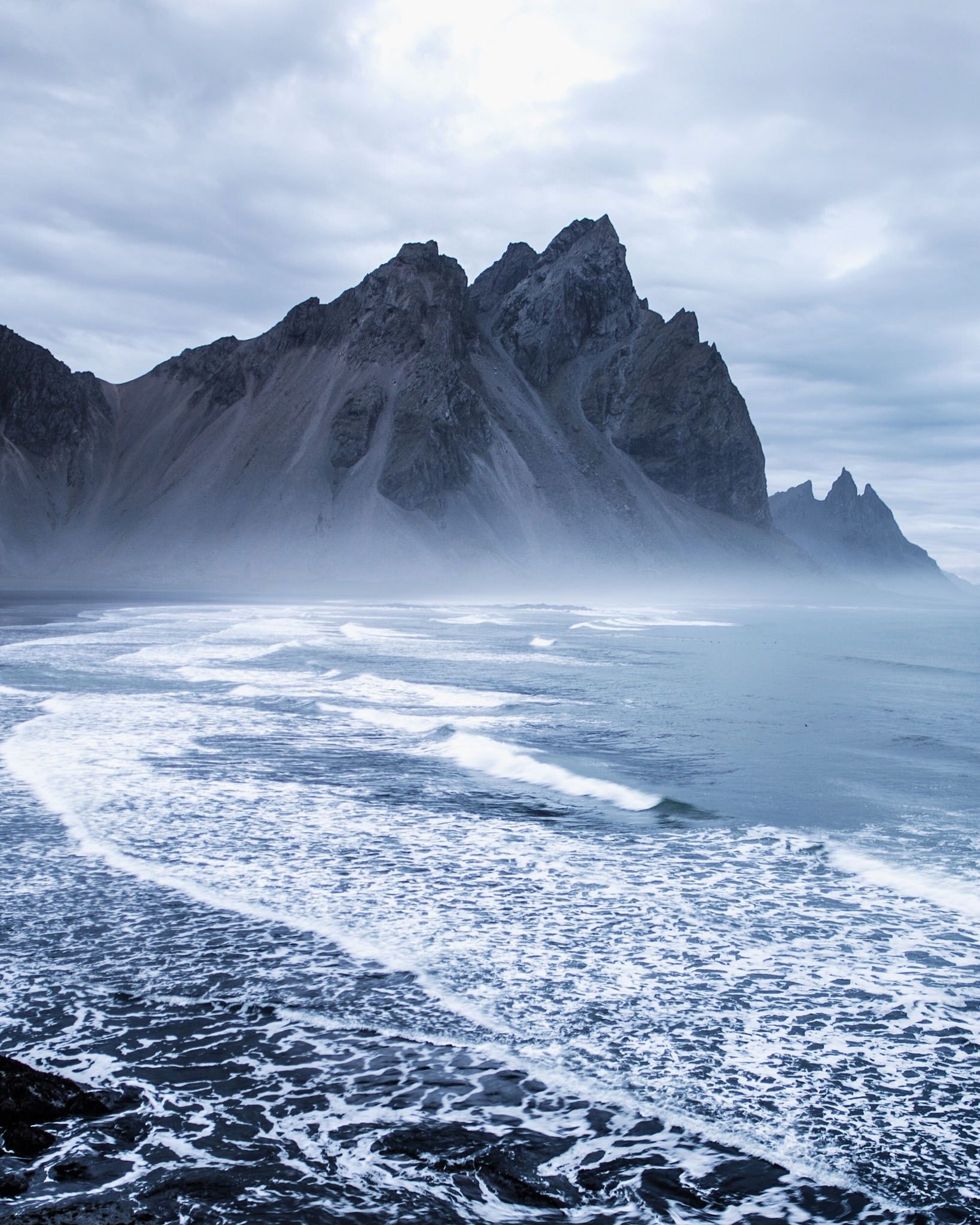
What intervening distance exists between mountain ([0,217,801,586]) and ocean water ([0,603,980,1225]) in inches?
4796

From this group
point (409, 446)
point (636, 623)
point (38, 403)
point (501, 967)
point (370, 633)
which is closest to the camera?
point (501, 967)

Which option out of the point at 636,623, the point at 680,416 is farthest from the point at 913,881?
the point at 680,416

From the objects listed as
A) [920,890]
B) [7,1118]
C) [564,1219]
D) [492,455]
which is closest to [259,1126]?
[7,1118]

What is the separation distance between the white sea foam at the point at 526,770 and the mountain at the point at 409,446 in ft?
393

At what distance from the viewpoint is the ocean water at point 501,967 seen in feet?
15.2

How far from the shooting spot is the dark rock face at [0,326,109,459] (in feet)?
533

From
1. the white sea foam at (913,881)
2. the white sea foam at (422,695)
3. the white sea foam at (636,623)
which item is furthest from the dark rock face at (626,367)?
the white sea foam at (913,881)

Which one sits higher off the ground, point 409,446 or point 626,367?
point 626,367

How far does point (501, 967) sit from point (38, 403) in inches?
7101

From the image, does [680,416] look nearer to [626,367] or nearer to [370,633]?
[626,367]

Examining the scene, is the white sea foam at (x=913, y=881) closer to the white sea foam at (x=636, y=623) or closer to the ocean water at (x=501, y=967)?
the ocean water at (x=501, y=967)

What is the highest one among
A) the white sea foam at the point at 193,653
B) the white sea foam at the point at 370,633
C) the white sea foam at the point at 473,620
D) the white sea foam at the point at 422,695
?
the white sea foam at the point at 473,620

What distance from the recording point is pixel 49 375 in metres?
167

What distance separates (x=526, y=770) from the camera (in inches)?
571
